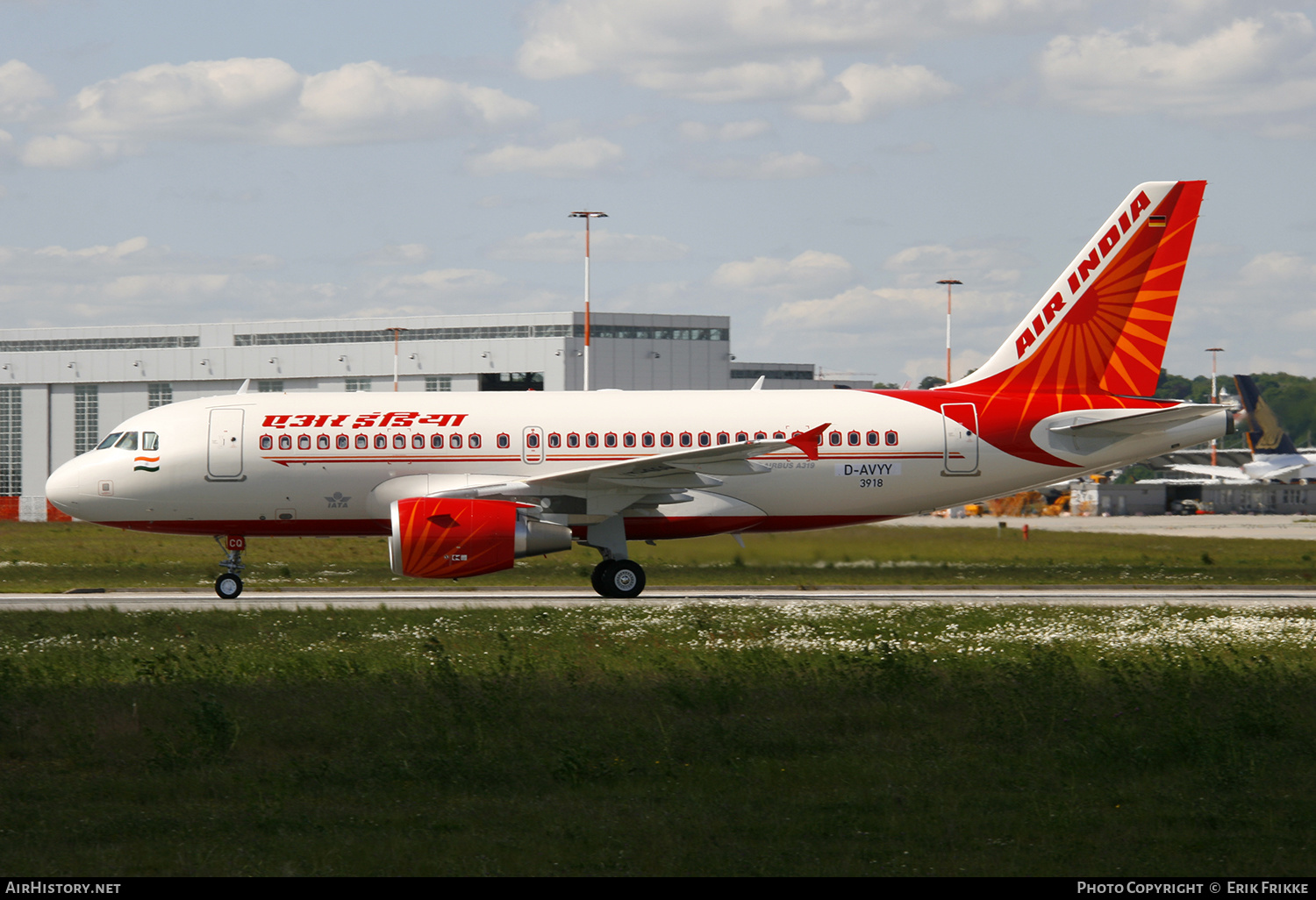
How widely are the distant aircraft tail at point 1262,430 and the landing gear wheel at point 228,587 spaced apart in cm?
9253

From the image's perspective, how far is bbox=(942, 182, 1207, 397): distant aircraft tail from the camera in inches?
1137

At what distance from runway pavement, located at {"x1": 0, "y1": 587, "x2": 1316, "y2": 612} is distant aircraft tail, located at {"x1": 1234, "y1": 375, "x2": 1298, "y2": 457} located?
79.9 meters

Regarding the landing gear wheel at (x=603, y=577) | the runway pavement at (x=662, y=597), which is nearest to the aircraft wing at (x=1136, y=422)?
the runway pavement at (x=662, y=597)

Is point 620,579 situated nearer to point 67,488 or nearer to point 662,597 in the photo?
point 662,597

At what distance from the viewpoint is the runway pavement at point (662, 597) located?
24.7m

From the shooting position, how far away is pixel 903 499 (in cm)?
2817

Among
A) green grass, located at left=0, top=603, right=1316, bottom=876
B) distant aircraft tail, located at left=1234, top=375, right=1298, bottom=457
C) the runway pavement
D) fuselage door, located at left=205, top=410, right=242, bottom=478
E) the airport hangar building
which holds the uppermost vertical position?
the airport hangar building

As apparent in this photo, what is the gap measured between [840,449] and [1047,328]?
5576 mm

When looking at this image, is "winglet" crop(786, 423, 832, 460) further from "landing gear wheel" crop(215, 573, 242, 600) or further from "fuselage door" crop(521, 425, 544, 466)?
"landing gear wheel" crop(215, 573, 242, 600)

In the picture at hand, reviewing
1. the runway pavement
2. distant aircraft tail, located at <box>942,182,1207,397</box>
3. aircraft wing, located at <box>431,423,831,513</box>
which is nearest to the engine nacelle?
→ the runway pavement

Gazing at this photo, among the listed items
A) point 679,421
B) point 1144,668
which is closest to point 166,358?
→ point 679,421

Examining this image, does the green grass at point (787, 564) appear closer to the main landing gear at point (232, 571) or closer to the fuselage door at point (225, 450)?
the main landing gear at point (232, 571)

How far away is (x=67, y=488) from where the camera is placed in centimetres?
2725
